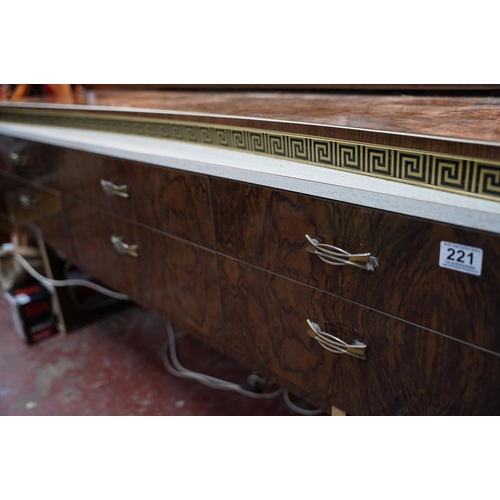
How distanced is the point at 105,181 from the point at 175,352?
27.6 inches

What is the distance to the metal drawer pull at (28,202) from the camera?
5.69 ft

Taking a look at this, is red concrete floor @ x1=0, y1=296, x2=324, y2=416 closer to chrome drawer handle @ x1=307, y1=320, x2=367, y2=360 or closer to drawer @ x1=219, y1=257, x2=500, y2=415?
drawer @ x1=219, y1=257, x2=500, y2=415

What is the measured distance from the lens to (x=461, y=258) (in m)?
0.68

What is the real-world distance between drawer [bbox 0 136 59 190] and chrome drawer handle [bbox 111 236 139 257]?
33cm

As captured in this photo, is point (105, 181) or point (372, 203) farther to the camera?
point (105, 181)

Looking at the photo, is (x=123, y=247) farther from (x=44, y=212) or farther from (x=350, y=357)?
(x=350, y=357)

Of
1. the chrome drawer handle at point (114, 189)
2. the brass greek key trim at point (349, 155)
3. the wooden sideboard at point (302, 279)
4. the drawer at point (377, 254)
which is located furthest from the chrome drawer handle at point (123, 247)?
the drawer at point (377, 254)

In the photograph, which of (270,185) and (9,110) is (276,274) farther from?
(9,110)

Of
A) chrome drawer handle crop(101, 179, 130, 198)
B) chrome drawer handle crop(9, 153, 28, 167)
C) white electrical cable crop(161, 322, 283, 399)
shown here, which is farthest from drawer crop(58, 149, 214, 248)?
white electrical cable crop(161, 322, 283, 399)

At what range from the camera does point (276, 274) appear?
953 mm

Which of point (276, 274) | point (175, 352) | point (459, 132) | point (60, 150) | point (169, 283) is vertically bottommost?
point (175, 352)

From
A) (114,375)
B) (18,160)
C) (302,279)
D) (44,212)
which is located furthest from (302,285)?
(18,160)

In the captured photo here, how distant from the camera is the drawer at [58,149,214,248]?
1072 mm
